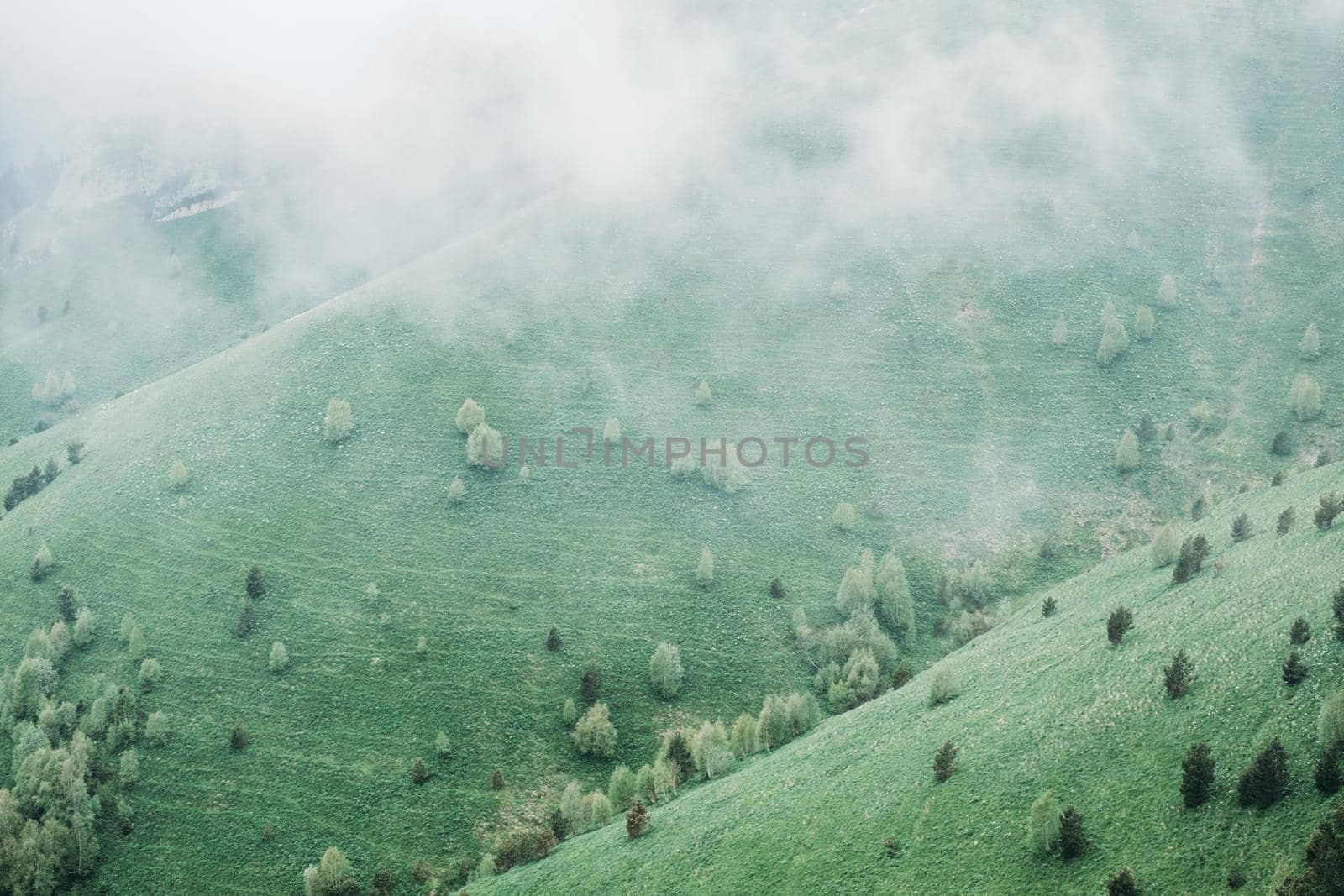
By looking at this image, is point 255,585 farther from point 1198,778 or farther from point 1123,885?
point 1198,778

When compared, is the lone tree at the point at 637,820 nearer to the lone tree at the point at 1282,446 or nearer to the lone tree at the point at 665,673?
the lone tree at the point at 665,673

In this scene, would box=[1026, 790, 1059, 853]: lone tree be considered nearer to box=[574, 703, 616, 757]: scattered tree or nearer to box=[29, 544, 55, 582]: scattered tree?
box=[574, 703, 616, 757]: scattered tree

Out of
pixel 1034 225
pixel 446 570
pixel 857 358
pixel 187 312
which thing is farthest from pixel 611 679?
pixel 187 312

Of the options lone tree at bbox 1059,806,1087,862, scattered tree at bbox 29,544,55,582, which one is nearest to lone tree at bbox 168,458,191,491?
scattered tree at bbox 29,544,55,582

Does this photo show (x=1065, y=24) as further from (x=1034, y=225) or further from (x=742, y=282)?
(x=742, y=282)

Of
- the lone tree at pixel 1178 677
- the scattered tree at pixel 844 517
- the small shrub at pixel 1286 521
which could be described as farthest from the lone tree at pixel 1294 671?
the scattered tree at pixel 844 517
